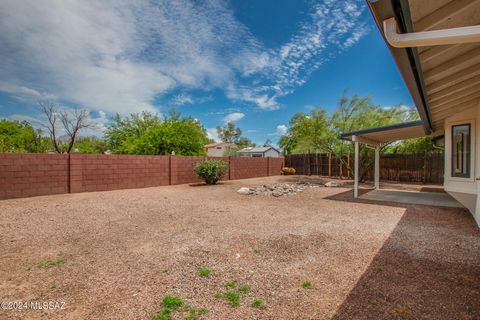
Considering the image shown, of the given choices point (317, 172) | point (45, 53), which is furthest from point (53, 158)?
point (317, 172)

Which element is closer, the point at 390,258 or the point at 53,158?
the point at 390,258

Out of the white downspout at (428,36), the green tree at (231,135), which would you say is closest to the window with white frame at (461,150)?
the white downspout at (428,36)

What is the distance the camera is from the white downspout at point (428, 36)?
58.6 inches

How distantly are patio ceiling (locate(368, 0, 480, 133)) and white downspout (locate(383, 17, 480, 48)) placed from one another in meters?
0.05

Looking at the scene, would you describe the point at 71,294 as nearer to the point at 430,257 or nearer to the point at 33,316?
the point at 33,316

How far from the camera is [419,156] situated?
12523mm

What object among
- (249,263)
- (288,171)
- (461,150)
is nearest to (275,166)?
(288,171)

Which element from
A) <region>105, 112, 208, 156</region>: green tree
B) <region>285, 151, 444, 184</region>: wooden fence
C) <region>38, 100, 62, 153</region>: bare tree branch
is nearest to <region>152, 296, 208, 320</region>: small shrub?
<region>285, 151, 444, 184</region>: wooden fence

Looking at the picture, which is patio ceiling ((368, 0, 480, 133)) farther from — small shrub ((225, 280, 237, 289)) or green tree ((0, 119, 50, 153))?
green tree ((0, 119, 50, 153))

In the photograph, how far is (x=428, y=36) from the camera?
155 cm

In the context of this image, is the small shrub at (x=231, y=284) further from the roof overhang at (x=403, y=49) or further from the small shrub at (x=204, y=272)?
the roof overhang at (x=403, y=49)

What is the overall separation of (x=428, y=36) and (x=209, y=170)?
1058cm

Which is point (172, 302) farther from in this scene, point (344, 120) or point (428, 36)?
point (344, 120)

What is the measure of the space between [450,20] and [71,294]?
437 centimetres
